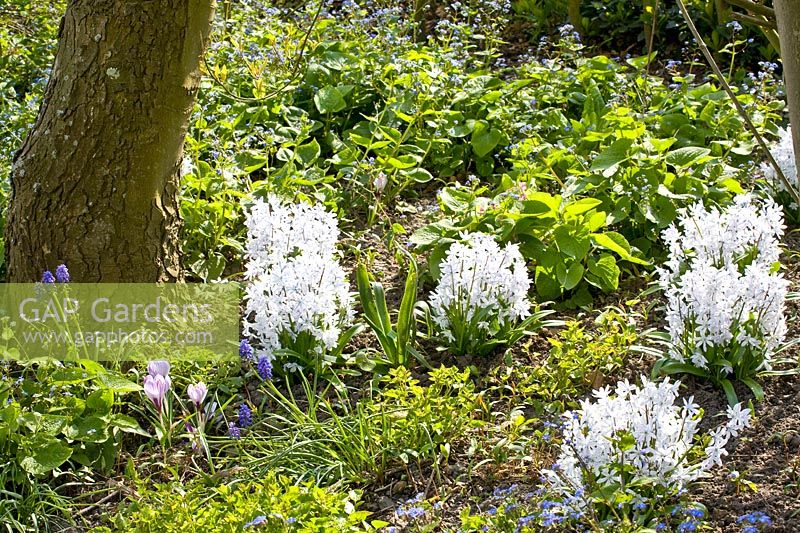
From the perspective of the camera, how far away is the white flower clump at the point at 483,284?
363 centimetres

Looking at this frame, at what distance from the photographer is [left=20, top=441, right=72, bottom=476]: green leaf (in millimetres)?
3006

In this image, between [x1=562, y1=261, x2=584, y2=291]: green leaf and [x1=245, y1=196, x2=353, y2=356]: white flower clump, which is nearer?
[x1=245, y1=196, x2=353, y2=356]: white flower clump

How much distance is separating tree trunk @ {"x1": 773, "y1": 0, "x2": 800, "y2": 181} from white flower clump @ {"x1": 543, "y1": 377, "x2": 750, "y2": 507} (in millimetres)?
1047

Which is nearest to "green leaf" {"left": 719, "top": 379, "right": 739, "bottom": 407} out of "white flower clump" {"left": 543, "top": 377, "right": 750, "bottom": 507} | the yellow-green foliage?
"white flower clump" {"left": 543, "top": 377, "right": 750, "bottom": 507}

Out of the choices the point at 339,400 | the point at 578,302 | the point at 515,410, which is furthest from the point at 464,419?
the point at 578,302

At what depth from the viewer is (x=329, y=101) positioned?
17.2 ft

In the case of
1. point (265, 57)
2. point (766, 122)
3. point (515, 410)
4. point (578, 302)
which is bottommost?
point (515, 410)

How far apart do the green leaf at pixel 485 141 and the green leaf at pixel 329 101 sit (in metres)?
0.75

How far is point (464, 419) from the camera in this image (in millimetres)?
3209

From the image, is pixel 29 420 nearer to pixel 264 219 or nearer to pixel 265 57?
pixel 264 219

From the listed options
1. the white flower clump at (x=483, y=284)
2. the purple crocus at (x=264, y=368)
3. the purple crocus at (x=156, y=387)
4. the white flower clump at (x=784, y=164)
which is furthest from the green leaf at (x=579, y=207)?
the purple crocus at (x=156, y=387)

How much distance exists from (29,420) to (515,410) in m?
1.54

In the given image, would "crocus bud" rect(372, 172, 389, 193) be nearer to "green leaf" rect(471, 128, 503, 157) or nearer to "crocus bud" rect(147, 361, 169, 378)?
"green leaf" rect(471, 128, 503, 157)

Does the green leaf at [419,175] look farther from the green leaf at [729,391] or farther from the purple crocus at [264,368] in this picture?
the green leaf at [729,391]
